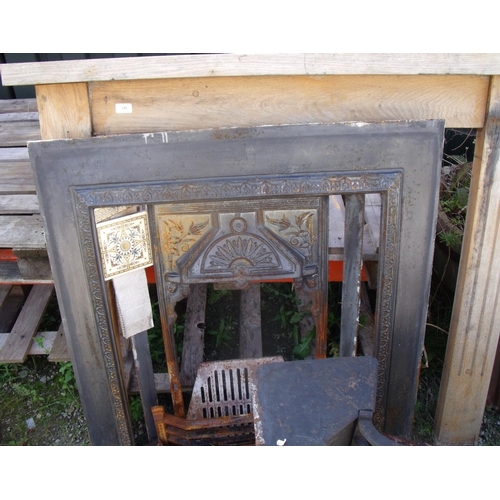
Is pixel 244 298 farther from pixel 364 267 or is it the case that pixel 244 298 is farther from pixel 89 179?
pixel 89 179

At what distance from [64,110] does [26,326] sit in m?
1.66

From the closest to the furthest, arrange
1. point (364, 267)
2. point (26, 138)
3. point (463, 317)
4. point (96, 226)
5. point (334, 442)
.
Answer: point (334, 442) < point (96, 226) < point (463, 317) < point (364, 267) < point (26, 138)

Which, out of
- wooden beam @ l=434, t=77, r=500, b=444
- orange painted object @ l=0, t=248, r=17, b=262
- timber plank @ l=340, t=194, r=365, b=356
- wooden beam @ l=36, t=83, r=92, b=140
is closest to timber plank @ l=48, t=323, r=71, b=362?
orange painted object @ l=0, t=248, r=17, b=262

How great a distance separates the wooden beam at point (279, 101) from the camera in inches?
69.4

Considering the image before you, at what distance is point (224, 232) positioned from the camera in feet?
6.65

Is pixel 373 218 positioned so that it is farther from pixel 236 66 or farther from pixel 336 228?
pixel 236 66

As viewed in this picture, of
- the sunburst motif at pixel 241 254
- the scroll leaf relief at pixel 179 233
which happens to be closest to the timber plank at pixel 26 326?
the scroll leaf relief at pixel 179 233

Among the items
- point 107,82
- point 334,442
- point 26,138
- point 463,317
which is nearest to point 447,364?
point 463,317

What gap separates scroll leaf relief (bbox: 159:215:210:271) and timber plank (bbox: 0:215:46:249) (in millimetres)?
673

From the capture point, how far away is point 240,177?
1844 mm

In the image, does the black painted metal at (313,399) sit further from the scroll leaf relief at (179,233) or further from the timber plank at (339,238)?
the timber plank at (339,238)

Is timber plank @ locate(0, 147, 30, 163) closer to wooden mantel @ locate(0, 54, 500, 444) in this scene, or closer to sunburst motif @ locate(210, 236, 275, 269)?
wooden mantel @ locate(0, 54, 500, 444)

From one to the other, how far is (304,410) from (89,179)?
1.09 meters

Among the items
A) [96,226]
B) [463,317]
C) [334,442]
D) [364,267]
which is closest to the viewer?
[334,442]
